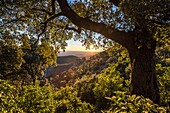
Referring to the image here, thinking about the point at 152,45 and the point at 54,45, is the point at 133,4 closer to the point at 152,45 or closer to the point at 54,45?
the point at 152,45

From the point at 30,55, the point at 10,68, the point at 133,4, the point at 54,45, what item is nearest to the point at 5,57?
the point at 10,68

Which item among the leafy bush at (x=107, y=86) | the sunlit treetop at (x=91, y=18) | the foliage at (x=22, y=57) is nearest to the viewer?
the sunlit treetop at (x=91, y=18)

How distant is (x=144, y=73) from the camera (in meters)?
11.9

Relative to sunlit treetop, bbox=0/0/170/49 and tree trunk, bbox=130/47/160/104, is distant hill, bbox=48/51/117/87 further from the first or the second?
tree trunk, bbox=130/47/160/104

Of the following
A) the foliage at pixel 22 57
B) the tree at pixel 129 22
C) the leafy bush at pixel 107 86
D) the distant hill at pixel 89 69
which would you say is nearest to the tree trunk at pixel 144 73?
the tree at pixel 129 22

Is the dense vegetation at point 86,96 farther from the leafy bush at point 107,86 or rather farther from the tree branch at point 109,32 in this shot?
the tree branch at point 109,32

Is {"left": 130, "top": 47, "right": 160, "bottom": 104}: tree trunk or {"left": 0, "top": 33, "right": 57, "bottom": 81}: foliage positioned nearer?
{"left": 130, "top": 47, "right": 160, "bottom": 104}: tree trunk

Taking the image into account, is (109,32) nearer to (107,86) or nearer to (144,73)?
(144,73)

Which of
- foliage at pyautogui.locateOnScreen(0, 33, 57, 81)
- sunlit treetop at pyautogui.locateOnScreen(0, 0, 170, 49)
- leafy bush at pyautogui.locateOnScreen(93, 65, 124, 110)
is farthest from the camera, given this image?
leafy bush at pyautogui.locateOnScreen(93, 65, 124, 110)

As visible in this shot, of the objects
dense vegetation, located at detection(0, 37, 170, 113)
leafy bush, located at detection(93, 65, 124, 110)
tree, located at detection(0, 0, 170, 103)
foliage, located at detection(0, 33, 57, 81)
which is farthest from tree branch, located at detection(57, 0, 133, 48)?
leafy bush, located at detection(93, 65, 124, 110)

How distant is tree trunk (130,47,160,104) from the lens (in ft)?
38.5

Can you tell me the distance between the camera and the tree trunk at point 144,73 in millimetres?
11742

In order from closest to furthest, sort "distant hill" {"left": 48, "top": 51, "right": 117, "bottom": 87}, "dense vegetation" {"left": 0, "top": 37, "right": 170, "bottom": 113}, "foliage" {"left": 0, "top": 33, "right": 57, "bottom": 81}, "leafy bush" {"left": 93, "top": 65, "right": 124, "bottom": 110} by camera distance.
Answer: "dense vegetation" {"left": 0, "top": 37, "right": 170, "bottom": 113}
"foliage" {"left": 0, "top": 33, "right": 57, "bottom": 81}
"leafy bush" {"left": 93, "top": 65, "right": 124, "bottom": 110}
"distant hill" {"left": 48, "top": 51, "right": 117, "bottom": 87}

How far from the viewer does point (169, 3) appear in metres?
9.69
